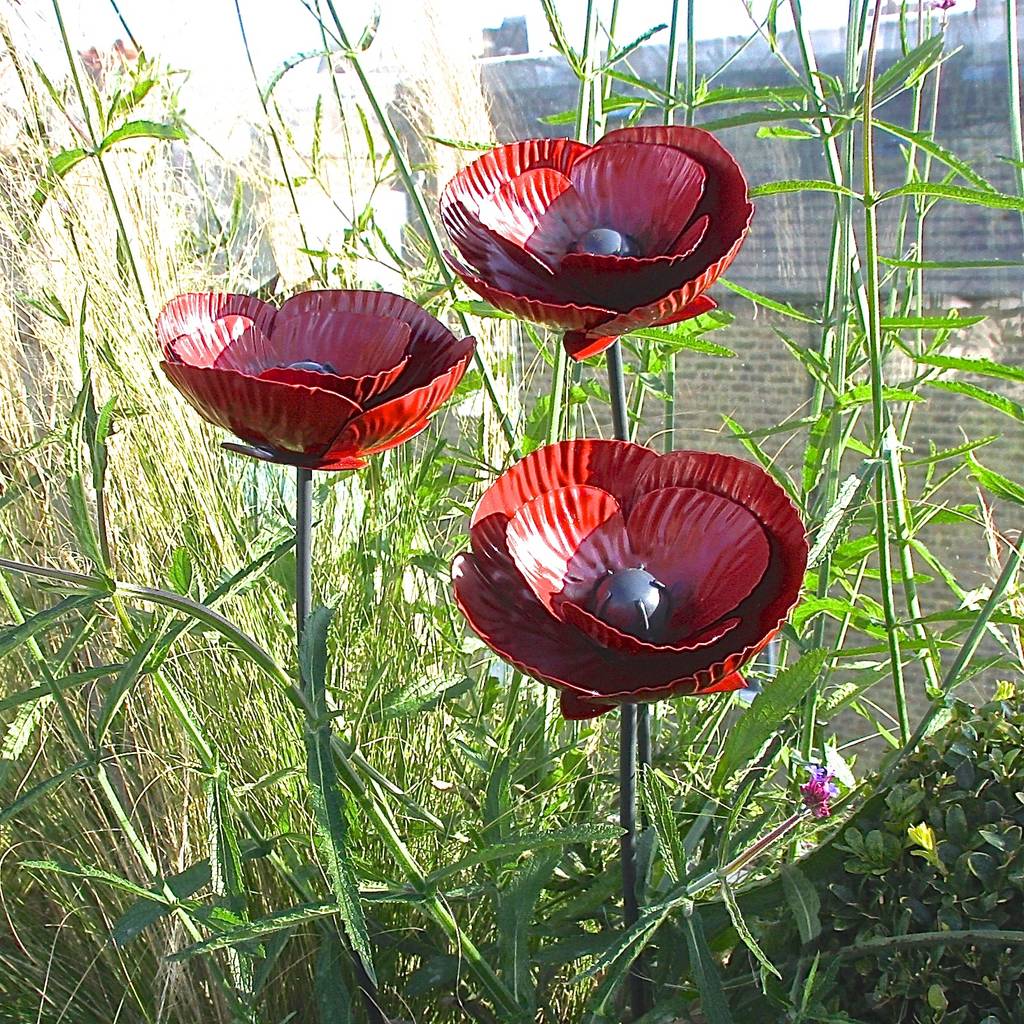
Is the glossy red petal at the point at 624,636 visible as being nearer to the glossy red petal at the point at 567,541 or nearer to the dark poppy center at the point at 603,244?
the glossy red petal at the point at 567,541

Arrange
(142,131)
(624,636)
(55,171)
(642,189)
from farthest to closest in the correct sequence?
1. (55,171)
2. (142,131)
3. (642,189)
4. (624,636)

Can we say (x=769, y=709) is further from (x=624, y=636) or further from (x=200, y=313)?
(x=200, y=313)

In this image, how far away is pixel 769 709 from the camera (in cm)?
46

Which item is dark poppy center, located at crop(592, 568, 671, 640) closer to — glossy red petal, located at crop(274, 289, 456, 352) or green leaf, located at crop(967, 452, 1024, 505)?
glossy red petal, located at crop(274, 289, 456, 352)

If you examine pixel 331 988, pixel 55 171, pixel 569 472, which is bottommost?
pixel 331 988

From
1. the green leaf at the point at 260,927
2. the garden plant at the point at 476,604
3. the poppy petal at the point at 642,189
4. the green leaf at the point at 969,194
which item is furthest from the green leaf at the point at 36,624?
the green leaf at the point at 969,194

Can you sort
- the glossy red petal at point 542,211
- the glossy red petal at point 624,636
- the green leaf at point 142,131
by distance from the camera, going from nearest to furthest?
the glossy red petal at point 624,636
the glossy red petal at point 542,211
the green leaf at point 142,131

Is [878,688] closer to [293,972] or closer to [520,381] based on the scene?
[520,381]

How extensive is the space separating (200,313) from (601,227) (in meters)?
0.15

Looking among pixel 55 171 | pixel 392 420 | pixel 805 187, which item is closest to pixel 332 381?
pixel 392 420

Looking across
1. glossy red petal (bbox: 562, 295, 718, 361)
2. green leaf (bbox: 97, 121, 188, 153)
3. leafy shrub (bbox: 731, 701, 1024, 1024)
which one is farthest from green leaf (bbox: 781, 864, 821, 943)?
green leaf (bbox: 97, 121, 188, 153)

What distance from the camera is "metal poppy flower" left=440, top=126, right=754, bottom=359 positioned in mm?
394

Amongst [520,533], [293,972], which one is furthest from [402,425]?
[293,972]

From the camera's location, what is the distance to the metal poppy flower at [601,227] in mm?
394
